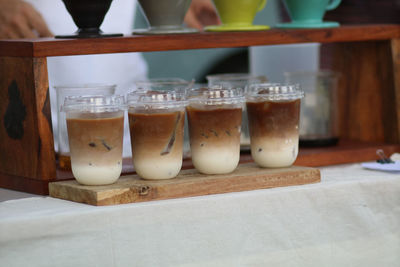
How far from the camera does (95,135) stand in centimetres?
111

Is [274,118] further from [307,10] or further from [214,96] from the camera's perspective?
[307,10]

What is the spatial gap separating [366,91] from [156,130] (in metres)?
0.69

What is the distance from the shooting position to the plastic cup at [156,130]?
3.75 ft

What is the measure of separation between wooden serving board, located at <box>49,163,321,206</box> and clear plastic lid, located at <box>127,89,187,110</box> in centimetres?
14

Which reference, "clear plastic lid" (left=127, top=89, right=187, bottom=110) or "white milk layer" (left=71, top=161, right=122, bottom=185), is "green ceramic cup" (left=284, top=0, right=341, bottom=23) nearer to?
"clear plastic lid" (left=127, top=89, right=187, bottom=110)

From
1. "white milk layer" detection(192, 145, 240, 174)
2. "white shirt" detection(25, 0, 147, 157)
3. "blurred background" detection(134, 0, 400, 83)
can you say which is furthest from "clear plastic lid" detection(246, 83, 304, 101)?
"white shirt" detection(25, 0, 147, 157)

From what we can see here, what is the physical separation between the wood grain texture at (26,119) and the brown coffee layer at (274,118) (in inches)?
15.5

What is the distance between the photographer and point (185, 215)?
44.5 inches

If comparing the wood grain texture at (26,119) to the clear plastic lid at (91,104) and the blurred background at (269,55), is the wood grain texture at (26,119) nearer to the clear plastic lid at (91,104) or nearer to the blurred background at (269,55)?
the clear plastic lid at (91,104)

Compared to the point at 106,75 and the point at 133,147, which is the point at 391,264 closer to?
the point at 133,147

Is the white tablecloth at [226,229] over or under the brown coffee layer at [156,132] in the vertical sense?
under

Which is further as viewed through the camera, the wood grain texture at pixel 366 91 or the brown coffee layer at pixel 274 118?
the wood grain texture at pixel 366 91

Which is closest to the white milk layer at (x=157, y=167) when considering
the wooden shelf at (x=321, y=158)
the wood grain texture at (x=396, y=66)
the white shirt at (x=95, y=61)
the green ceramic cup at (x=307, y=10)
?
the wooden shelf at (x=321, y=158)

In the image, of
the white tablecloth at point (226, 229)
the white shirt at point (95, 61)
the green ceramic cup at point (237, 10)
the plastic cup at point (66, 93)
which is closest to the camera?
the white tablecloth at point (226, 229)
